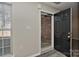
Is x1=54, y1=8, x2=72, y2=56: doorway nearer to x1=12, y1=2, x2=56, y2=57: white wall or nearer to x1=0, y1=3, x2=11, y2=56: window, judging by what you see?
x1=12, y1=2, x2=56, y2=57: white wall

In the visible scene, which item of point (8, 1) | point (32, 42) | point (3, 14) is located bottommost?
point (32, 42)

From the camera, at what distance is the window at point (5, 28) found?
1983 millimetres

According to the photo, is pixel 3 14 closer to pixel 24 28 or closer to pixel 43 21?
pixel 24 28

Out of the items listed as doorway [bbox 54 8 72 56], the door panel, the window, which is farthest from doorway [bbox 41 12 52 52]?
the window

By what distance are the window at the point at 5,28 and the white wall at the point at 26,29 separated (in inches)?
3.7

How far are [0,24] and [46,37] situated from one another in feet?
3.41

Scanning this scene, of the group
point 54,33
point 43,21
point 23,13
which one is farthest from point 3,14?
point 54,33

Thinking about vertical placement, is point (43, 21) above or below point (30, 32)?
above

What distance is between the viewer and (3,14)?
6.79 feet

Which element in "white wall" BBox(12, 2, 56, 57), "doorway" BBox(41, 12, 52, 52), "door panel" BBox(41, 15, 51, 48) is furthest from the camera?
"door panel" BBox(41, 15, 51, 48)

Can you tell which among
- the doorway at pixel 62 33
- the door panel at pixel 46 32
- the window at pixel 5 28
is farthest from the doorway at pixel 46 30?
the window at pixel 5 28

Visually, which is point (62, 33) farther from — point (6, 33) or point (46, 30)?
point (6, 33)

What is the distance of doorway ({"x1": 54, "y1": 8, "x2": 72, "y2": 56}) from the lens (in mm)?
2312

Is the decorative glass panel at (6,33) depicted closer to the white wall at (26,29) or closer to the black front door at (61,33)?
the white wall at (26,29)
